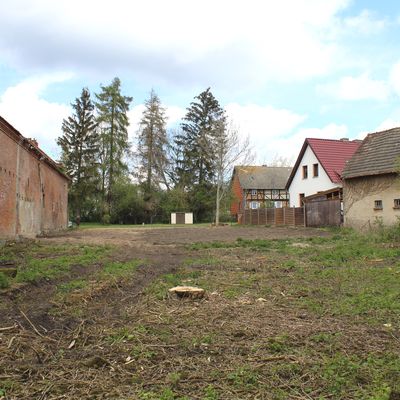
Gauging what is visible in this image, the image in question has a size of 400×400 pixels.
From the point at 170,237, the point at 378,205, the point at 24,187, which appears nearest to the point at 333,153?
the point at 378,205

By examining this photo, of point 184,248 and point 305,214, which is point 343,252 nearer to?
point 184,248

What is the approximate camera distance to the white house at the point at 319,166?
32.7 m

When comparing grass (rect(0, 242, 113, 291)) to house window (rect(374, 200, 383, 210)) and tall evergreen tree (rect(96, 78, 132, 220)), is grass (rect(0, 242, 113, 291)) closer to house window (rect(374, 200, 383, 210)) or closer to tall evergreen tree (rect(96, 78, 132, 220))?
house window (rect(374, 200, 383, 210))

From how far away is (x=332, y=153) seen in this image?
34156 mm

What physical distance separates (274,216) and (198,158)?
20.8 metres

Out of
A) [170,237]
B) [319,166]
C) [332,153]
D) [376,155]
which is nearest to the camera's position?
[170,237]

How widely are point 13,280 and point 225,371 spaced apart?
18.0 feet

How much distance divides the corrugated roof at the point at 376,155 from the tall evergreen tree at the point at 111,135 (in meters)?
32.5

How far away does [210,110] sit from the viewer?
179 ft

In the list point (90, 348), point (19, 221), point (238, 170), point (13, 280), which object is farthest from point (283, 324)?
point (238, 170)

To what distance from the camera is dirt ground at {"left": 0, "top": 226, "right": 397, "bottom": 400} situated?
11.8ft

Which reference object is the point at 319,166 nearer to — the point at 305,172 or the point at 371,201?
the point at 305,172

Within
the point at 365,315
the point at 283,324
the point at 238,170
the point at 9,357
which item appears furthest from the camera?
the point at 238,170

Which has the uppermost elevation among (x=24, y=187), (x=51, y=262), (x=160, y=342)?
(x=24, y=187)
